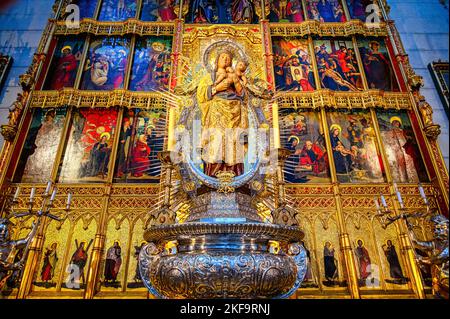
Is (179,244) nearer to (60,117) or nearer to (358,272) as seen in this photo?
(358,272)

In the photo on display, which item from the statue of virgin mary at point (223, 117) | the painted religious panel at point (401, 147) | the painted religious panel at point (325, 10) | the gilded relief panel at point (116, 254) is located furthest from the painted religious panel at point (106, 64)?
the painted religious panel at point (401, 147)

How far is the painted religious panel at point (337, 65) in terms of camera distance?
7840mm

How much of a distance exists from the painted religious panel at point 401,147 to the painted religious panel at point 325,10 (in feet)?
10.2

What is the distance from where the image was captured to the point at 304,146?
706 centimetres

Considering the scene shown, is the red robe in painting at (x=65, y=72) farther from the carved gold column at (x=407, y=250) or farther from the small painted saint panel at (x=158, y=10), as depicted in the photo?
the carved gold column at (x=407, y=250)

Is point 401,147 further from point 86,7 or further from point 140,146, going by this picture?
point 86,7

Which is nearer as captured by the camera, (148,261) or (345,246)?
(148,261)

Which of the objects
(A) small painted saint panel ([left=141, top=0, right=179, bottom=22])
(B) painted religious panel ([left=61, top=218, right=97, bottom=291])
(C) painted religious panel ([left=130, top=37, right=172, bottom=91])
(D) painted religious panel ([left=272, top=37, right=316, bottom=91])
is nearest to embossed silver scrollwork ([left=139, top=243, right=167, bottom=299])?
(B) painted religious panel ([left=61, top=218, right=97, bottom=291])

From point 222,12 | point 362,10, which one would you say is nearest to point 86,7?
point 222,12

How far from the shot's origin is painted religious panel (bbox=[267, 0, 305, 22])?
29.3 ft

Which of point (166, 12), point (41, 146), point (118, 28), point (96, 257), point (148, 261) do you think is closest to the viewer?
point (148, 261)

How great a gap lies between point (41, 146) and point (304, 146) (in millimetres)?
5323

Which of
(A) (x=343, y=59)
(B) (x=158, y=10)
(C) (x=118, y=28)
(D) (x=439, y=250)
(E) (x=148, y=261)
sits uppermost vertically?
(B) (x=158, y=10)

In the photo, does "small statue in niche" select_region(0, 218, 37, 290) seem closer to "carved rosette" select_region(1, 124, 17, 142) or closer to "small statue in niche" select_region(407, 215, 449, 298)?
"carved rosette" select_region(1, 124, 17, 142)
